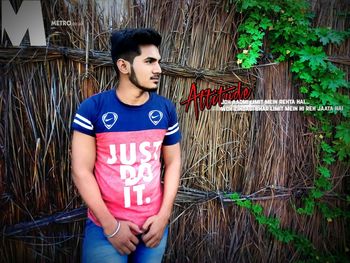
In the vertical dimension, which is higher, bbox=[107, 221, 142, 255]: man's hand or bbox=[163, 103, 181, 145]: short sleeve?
bbox=[163, 103, 181, 145]: short sleeve

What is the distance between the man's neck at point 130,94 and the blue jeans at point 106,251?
72cm

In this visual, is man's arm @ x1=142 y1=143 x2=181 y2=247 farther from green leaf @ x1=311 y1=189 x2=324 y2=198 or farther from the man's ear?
green leaf @ x1=311 y1=189 x2=324 y2=198

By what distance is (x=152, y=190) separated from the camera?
1735 millimetres

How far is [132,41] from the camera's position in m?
1.62

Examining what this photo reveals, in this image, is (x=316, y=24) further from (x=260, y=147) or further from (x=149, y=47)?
(x=149, y=47)

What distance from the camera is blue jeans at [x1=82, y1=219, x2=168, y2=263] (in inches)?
63.7

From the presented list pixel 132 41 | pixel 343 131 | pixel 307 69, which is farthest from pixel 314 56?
pixel 132 41

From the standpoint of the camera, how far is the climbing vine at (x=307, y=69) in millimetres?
2320

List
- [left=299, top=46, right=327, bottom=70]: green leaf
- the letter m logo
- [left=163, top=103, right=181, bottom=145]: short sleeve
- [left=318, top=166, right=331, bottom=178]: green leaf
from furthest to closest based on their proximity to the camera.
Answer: [left=318, top=166, right=331, bottom=178]: green leaf → [left=299, top=46, right=327, bottom=70]: green leaf → the letter m logo → [left=163, top=103, right=181, bottom=145]: short sleeve

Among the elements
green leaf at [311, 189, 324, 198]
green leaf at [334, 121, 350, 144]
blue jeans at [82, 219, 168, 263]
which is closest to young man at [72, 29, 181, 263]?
blue jeans at [82, 219, 168, 263]

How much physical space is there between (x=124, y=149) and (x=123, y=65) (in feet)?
1.52

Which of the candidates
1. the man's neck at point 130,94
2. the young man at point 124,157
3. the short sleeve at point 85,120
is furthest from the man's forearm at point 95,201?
the man's neck at point 130,94

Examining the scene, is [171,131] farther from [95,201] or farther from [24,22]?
[24,22]

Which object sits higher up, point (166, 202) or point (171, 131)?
point (171, 131)
